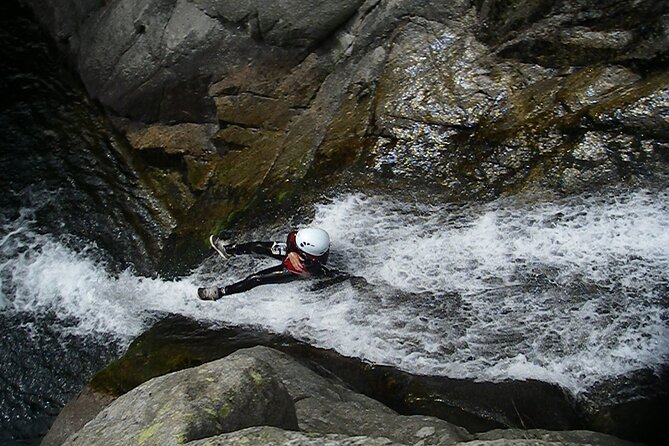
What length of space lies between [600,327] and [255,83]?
6303mm

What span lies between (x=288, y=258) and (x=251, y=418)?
3.44 metres

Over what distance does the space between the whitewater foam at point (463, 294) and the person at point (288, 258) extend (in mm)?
230

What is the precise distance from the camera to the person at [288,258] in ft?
27.3

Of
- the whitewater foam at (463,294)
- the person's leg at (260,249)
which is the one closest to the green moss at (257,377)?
the whitewater foam at (463,294)

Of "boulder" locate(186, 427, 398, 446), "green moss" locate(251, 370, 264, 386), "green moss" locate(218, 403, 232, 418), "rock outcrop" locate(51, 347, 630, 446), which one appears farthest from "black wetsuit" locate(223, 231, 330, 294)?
"boulder" locate(186, 427, 398, 446)

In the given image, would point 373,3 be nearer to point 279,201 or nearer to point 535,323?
point 279,201

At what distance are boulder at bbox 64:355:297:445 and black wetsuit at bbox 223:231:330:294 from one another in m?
Answer: 2.78

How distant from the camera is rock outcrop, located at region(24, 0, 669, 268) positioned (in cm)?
869

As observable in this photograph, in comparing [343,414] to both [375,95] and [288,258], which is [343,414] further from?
[375,95]

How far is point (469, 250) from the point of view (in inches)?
334

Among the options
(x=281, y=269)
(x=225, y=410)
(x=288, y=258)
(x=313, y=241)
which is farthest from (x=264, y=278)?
(x=225, y=410)

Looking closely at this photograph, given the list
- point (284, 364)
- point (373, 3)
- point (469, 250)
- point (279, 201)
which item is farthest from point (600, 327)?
point (373, 3)

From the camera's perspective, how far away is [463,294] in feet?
26.3

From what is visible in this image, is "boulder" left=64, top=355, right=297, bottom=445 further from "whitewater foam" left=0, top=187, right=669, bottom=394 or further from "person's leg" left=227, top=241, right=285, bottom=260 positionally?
"person's leg" left=227, top=241, right=285, bottom=260
